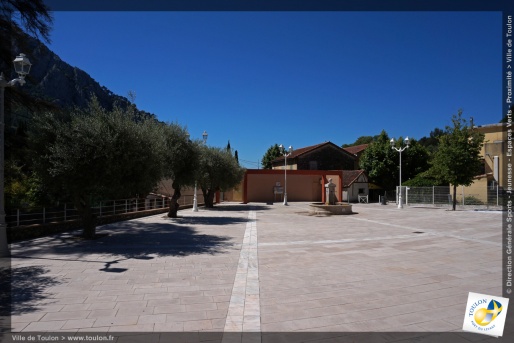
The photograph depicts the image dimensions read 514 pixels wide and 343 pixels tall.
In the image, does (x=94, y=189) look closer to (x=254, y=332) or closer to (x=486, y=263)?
(x=254, y=332)

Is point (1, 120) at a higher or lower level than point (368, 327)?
higher

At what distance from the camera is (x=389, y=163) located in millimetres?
42000

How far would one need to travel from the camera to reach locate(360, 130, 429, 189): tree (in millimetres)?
42156

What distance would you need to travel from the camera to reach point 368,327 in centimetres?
439

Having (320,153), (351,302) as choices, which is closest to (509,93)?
(351,302)

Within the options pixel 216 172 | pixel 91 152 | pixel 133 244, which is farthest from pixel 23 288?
pixel 216 172

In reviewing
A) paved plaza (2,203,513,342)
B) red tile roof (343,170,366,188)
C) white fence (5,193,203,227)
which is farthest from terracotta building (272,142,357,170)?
paved plaza (2,203,513,342)

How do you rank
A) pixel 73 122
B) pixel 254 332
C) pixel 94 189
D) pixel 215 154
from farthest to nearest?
pixel 215 154
pixel 94 189
pixel 73 122
pixel 254 332

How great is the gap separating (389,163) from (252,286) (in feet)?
130

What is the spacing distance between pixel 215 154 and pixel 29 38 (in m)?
15.8

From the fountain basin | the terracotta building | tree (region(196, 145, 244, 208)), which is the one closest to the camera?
the fountain basin

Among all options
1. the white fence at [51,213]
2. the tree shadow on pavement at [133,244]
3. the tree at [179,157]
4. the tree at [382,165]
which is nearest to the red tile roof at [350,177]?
the tree at [382,165]

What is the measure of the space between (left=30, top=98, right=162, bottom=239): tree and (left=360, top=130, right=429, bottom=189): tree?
36483mm

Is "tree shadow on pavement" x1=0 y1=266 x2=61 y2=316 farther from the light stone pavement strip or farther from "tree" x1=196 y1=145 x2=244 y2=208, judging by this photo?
"tree" x1=196 y1=145 x2=244 y2=208
